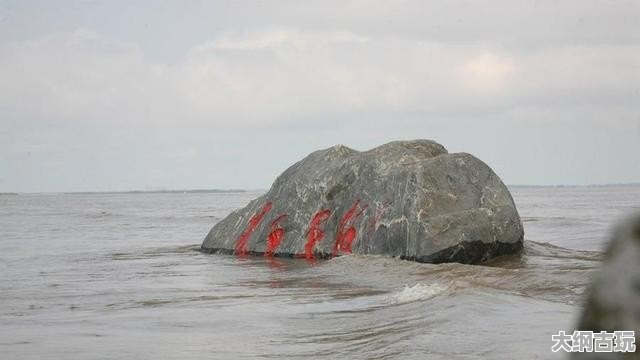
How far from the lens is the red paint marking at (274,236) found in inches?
588

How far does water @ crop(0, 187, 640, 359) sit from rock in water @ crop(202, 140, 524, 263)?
1.83 ft

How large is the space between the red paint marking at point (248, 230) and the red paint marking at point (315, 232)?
1.31 meters

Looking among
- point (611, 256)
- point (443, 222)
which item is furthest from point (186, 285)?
point (611, 256)

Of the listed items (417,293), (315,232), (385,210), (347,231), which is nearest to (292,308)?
(417,293)

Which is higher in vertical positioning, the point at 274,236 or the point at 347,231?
the point at 347,231

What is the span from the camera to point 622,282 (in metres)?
1.61

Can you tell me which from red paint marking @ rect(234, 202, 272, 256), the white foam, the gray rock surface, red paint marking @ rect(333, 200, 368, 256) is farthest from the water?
the gray rock surface

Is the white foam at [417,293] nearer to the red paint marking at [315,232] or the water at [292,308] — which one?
the water at [292,308]

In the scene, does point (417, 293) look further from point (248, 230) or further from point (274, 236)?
point (248, 230)

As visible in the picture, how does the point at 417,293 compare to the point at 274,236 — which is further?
the point at 274,236

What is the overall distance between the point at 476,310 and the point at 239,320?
83.9 inches

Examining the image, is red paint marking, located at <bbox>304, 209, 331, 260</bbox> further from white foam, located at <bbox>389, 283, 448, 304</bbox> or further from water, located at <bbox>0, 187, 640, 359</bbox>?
white foam, located at <bbox>389, 283, 448, 304</bbox>

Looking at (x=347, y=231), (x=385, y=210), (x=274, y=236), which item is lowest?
(x=274, y=236)

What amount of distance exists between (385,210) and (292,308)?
16.7 ft
